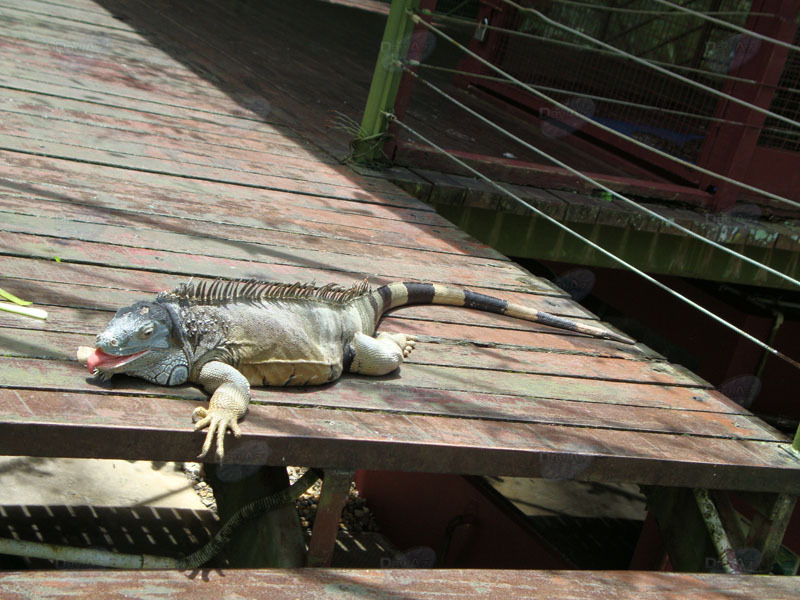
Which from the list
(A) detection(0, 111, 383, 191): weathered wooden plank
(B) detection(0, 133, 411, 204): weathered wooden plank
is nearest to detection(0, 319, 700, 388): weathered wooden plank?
(B) detection(0, 133, 411, 204): weathered wooden plank

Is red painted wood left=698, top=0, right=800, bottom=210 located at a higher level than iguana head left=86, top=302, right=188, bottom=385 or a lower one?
higher

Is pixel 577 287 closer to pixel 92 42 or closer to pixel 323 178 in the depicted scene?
pixel 323 178

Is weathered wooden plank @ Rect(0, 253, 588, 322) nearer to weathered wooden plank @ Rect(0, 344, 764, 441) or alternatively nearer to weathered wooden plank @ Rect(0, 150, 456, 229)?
weathered wooden plank @ Rect(0, 344, 764, 441)

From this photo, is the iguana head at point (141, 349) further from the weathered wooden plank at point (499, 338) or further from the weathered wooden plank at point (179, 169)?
the weathered wooden plank at point (179, 169)

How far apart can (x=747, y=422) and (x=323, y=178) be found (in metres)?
2.56

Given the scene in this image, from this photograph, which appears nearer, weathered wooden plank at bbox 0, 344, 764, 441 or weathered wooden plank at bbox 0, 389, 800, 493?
weathered wooden plank at bbox 0, 389, 800, 493

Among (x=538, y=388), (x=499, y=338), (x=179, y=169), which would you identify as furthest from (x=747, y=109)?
(x=179, y=169)

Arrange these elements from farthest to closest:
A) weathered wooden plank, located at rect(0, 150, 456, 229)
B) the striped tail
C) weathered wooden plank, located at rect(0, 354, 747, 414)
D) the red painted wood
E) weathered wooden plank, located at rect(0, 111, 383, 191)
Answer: the red painted wood → weathered wooden plank, located at rect(0, 111, 383, 191) → weathered wooden plank, located at rect(0, 150, 456, 229) → the striped tail → weathered wooden plank, located at rect(0, 354, 747, 414)

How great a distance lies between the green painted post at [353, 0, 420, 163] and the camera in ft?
15.9

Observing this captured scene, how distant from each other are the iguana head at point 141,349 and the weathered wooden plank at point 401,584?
0.52m

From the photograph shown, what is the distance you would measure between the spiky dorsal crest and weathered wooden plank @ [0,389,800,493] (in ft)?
1.08

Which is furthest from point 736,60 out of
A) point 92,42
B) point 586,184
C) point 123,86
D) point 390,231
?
point 92,42

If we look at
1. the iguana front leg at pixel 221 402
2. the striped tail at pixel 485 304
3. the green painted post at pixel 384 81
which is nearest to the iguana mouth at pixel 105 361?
the iguana front leg at pixel 221 402

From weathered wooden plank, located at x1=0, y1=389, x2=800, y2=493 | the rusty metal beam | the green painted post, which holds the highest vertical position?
the green painted post
